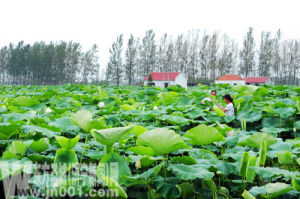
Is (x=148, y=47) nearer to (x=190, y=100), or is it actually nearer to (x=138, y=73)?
(x=138, y=73)

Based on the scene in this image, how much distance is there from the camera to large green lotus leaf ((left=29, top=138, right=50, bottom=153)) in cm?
96

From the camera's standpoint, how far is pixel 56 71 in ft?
157

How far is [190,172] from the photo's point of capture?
0.86 m

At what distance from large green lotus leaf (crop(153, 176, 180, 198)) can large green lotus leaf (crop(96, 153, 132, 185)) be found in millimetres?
133

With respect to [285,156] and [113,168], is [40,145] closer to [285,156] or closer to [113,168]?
[113,168]

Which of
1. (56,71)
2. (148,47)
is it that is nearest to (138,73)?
(148,47)

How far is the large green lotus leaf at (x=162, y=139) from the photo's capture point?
0.85 meters

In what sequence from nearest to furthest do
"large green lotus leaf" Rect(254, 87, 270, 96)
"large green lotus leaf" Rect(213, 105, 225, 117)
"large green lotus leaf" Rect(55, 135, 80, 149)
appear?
"large green lotus leaf" Rect(55, 135, 80, 149) < "large green lotus leaf" Rect(213, 105, 225, 117) < "large green lotus leaf" Rect(254, 87, 270, 96)

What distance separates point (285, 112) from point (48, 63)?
163 ft

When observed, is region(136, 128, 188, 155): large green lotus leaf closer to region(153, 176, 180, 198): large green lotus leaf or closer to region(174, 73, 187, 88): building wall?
region(153, 176, 180, 198): large green lotus leaf

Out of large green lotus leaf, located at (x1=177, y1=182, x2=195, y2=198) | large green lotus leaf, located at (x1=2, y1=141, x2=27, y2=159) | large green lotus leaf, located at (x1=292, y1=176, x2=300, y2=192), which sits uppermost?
large green lotus leaf, located at (x1=2, y1=141, x2=27, y2=159)

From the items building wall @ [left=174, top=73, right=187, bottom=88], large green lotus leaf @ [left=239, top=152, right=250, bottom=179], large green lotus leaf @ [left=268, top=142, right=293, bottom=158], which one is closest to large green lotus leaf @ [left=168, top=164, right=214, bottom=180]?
large green lotus leaf @ [left=239, top=152, right=250, bottom=179]

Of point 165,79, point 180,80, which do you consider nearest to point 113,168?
point 165,79

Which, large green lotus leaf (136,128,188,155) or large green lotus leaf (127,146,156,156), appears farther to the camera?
large green lotus leaf (127,146,156,156)
